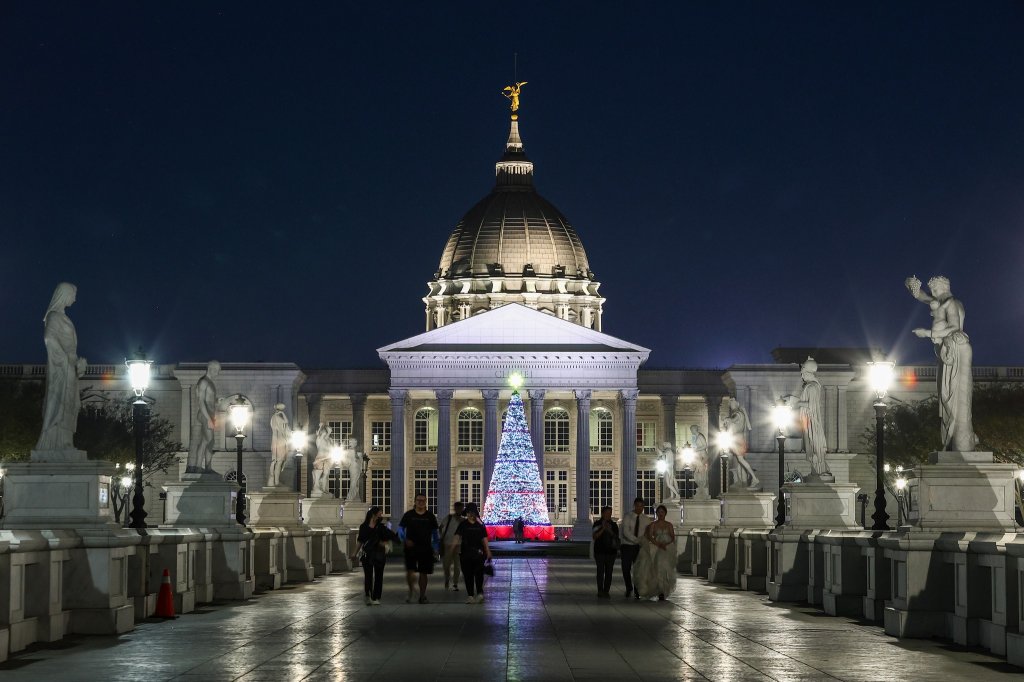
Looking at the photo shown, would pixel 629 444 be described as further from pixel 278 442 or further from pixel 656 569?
pixel 656 569

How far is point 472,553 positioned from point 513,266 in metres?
138

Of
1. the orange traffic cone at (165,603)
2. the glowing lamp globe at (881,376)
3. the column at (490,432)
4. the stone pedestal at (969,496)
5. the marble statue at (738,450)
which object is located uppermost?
the column at (490,432)

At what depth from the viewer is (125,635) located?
90.2 feet

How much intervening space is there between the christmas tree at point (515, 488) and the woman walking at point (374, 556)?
6125cm

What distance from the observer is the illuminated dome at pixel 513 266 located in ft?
572

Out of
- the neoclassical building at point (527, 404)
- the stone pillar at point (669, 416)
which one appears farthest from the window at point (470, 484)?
the stone pillar at point (669, 416)

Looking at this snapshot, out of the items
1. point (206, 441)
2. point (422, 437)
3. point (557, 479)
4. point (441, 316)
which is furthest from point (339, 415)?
point (206, 441)

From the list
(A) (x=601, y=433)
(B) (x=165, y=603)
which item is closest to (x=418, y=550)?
(B) (x=165, y=603)

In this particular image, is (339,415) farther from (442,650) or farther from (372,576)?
(442,650)

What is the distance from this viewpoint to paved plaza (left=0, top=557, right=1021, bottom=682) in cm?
2212

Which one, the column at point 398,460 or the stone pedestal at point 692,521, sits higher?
the column at point 398,460

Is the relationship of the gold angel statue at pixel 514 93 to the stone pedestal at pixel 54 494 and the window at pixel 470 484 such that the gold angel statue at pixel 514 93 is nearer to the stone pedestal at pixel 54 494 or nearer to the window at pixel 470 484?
the window at pixel 470 484

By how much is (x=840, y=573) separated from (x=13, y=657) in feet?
48.2

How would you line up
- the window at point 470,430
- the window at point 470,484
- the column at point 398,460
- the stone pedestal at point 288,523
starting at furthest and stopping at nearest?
the window at point 470,430
the window at point 470,484
the column at point 398,460
the stone pedestal at point 288,523
